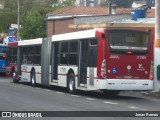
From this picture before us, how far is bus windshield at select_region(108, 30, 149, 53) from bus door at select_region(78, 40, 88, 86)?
1.84m

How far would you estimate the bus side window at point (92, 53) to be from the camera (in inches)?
882

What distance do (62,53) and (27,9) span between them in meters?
69.6

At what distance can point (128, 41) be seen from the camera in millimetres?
22375

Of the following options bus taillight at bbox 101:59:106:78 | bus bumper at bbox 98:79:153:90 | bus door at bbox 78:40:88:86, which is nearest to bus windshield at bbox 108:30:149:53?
bus taillight at bbox 101:59:106:78

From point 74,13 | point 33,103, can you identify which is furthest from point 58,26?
point 33,103

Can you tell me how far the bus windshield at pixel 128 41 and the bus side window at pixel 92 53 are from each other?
77 centimetres

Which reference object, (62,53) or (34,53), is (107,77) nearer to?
(62,53)

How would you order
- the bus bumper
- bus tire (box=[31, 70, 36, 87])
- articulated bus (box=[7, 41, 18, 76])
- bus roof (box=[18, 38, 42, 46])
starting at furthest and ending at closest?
articulated bus (box=[7, 41, 18, 76]) < bus tire (box=[31, 70, 36, 87]) < bus roof (box=[18, 38, 42, 46]) < the bus bumper

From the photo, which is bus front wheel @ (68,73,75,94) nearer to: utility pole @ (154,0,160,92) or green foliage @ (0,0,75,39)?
utility pole @ (154,0,160,92)

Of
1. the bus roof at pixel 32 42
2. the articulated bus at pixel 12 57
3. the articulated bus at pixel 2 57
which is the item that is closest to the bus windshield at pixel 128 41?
the bus roof at pixel 32 42

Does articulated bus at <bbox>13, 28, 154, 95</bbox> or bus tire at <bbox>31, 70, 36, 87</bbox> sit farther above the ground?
articulated bus at <bbox>13, 28, 154, 95</bbox>

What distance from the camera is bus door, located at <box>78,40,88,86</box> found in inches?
928

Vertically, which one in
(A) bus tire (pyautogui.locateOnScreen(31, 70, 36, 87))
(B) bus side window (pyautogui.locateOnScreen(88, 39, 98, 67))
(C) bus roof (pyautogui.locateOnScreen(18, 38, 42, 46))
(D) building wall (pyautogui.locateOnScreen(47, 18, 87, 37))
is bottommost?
(A) bus tire (pyautogui.locateOnScreen(31, 70, 36, 87))

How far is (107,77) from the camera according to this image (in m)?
21.9
